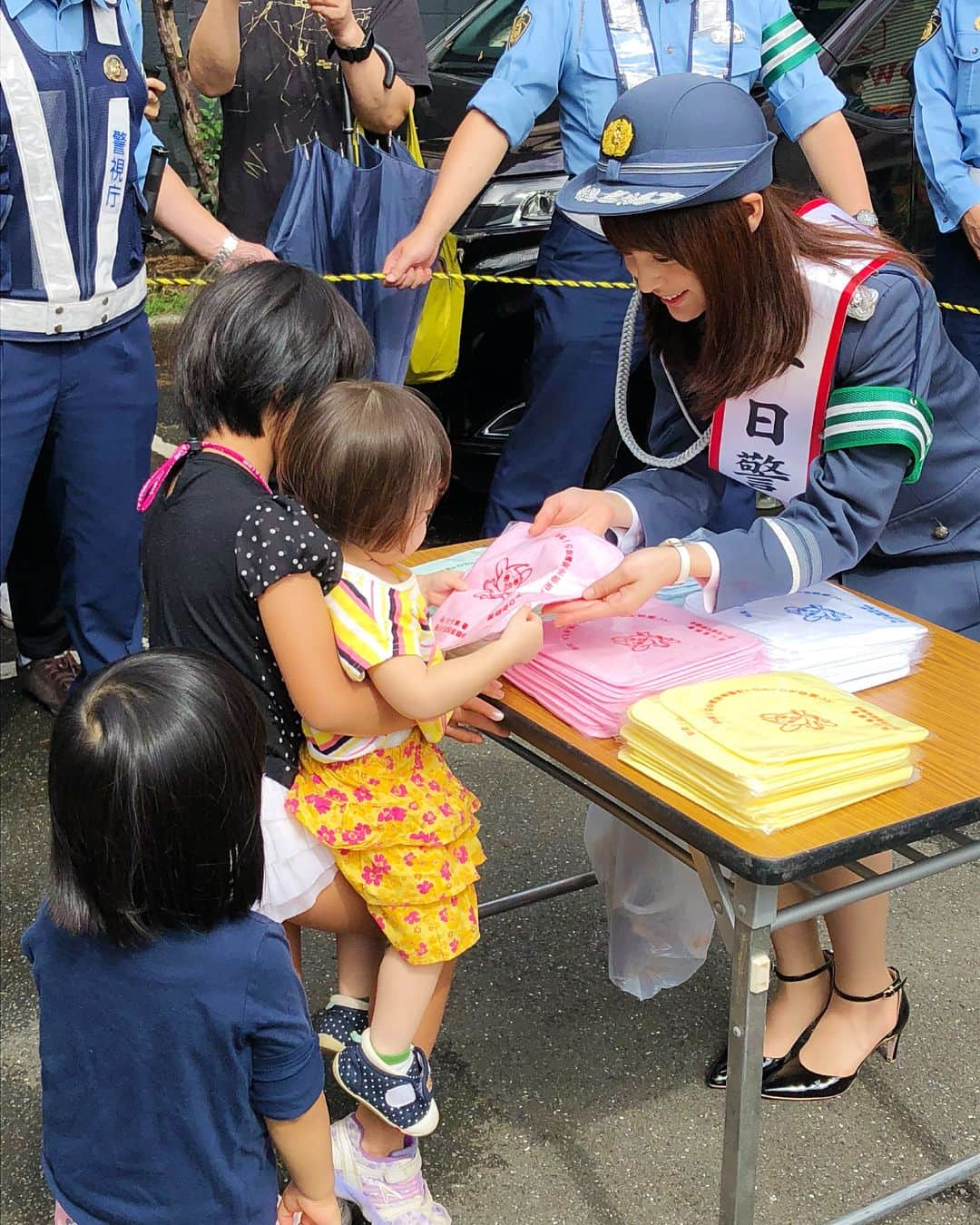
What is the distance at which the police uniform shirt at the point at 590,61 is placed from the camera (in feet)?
10.1

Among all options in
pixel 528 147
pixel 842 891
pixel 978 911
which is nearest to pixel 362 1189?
pixel 842 891

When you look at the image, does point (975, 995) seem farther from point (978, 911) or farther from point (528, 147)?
point (528, 147)

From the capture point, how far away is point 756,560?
1.88 metres

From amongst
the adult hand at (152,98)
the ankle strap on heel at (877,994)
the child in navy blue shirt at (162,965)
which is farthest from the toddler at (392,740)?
the adult hand at (152,98)

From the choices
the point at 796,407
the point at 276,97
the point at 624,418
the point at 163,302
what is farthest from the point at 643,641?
the point at 163,302

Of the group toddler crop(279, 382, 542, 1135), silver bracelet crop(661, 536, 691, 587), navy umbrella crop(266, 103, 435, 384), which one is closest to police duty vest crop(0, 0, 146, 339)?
navy umbrella crop(266, 103, 435, 384)

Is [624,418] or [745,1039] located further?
[624,418]

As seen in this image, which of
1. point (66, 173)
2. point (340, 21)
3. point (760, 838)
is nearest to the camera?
point (760, 838)

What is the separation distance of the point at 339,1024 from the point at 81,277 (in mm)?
1496

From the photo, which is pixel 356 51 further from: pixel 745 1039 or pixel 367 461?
pixel 745 1039

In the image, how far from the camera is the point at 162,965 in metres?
1.31

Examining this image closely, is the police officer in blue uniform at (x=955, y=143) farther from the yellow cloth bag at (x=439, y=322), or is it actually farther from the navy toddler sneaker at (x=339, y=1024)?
the navy toddler sneaker at (x=339, y=1024)

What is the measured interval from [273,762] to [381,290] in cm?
176

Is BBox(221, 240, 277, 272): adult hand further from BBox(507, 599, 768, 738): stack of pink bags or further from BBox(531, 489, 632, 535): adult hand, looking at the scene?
BBox(507, 599, 768, 738): stack of pink bags
